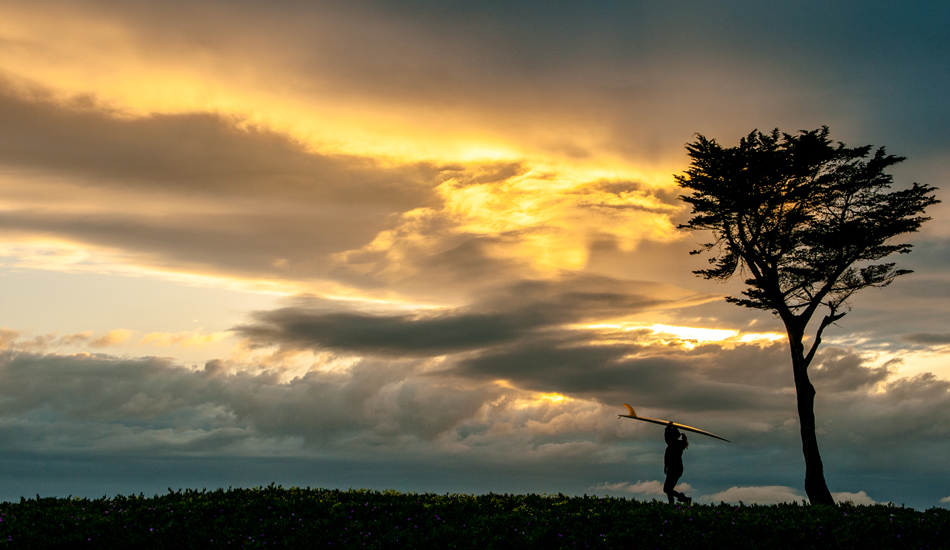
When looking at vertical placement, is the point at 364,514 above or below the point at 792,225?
below

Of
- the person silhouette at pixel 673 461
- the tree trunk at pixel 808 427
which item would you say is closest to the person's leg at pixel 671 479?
the person silhouette at pixel 673 461

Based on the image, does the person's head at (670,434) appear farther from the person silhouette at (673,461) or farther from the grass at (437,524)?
the grass at (437,524)

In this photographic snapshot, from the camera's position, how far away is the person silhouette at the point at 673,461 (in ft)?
77.3

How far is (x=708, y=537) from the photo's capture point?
18812 mm

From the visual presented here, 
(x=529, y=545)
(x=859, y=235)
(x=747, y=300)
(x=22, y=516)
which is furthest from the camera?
(x=747, y=300)

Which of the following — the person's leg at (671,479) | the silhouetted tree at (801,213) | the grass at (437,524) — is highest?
the silhouetted tree at (801,213)

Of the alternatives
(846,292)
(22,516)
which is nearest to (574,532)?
(22,516)

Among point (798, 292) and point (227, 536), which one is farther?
point (798, 292)

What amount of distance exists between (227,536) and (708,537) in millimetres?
13605

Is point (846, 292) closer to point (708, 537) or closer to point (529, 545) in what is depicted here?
point (708, 537)

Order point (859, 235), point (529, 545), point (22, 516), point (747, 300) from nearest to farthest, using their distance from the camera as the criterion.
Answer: point (529, 545) → point (22, 516) → point (859, 235) → point (747, 300)

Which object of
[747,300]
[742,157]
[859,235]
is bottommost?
[747,300]

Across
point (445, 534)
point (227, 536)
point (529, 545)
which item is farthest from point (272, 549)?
point (529, 545)

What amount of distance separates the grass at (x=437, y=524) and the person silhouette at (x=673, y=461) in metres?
1.40
